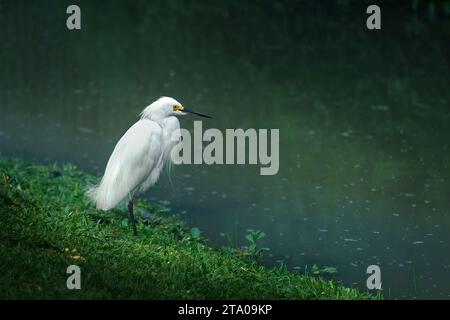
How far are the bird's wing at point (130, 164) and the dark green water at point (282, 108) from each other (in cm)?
112

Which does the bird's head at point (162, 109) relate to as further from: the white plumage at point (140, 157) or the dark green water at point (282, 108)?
the dark green water at point (282, 108)

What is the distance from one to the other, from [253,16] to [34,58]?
5592 millimetres

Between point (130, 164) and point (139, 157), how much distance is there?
0.10 m

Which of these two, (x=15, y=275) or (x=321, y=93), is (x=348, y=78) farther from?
(x=15, y=275)

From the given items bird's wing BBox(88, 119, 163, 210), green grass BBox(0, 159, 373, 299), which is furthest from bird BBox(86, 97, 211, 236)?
green grass BBox(0, 159, 373, 299)

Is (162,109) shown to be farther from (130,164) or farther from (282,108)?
(282,108)

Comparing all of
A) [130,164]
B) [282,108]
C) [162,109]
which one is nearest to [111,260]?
[130,164]

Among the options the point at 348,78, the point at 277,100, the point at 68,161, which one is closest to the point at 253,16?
the point at 348,78

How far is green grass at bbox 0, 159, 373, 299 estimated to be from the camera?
5.59 metres

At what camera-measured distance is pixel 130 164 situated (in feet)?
24.1

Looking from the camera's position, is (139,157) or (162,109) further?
(162,109)

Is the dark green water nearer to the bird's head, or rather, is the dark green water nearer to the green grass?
the green grass

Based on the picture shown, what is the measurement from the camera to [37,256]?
5.88m

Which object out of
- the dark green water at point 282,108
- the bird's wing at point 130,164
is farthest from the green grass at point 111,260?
the dark green water at point 282,108
